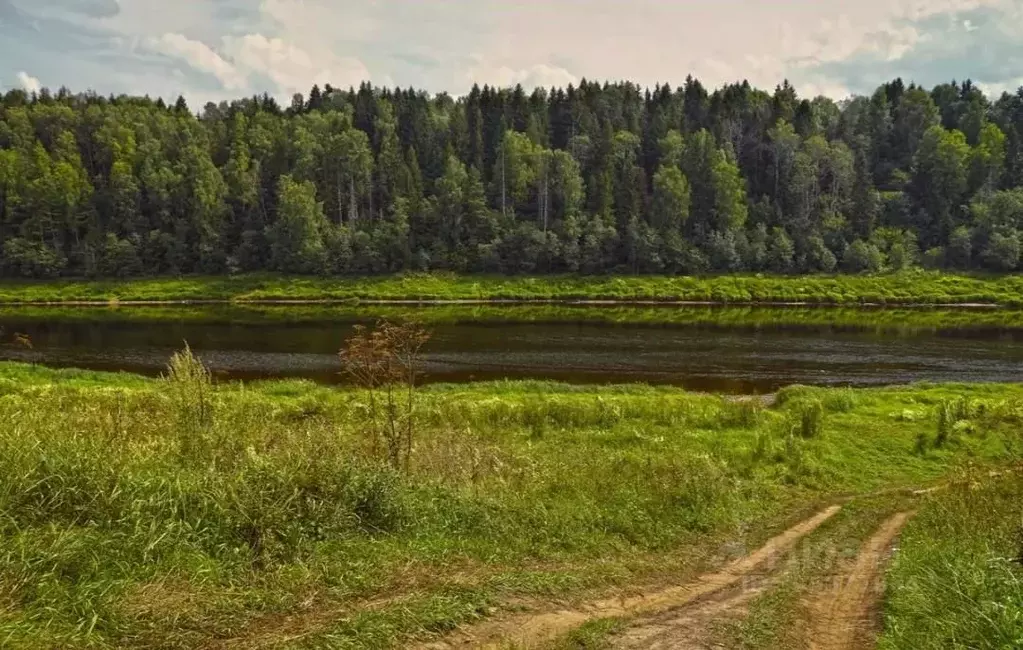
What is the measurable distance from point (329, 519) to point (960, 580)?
32.0 feet

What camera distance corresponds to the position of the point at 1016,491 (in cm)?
1645

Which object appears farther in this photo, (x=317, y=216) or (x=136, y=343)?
(x=317, y=216)

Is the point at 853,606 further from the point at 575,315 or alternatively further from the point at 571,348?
the point at 575,315

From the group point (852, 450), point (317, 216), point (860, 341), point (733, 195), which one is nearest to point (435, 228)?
point (317, 216)

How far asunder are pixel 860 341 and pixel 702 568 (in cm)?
5858

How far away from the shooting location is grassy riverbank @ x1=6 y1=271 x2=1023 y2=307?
A: 99.6 m

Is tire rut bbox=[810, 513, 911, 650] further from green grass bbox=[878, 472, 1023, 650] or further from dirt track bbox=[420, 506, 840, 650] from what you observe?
dirt track bbox=[420, 506, 840, 650]

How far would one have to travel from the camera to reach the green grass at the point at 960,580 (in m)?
8.48

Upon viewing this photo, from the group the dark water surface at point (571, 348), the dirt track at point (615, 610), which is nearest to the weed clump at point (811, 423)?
the dirt track at point (615, 610)

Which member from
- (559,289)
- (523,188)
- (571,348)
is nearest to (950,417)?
(571,348)

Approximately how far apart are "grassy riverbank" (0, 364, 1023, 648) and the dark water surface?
24500mm

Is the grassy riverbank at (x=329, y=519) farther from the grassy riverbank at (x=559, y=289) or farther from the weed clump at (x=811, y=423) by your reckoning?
the grassy riverbank at (x=559, y=289)

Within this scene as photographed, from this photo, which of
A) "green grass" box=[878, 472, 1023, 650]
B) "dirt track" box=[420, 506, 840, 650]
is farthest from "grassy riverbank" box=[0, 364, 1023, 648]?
"green grass" box=[878, 472, 1023, 650]

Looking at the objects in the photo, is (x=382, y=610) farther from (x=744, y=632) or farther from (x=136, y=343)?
(x=136, y=343)
